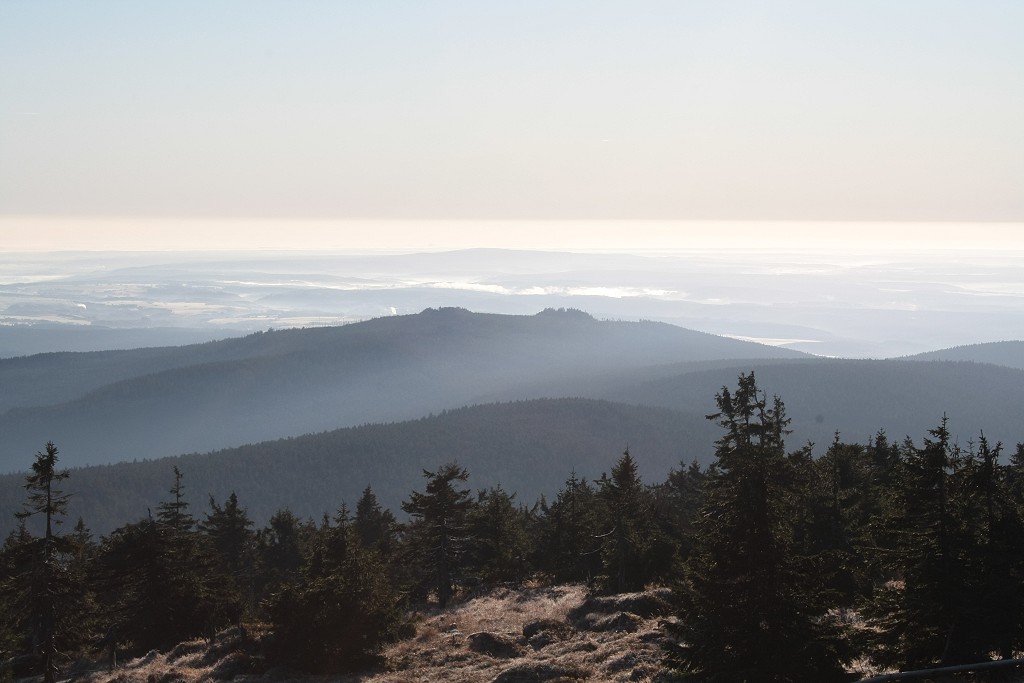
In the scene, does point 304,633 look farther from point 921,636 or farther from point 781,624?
point 921,636

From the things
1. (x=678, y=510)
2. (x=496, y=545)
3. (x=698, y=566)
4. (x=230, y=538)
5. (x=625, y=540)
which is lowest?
(x=496, y=545)

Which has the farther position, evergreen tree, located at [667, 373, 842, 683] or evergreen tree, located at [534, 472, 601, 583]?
evergreen tree, located at [534, 472, 601, 583]

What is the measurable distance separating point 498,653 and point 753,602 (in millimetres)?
15943

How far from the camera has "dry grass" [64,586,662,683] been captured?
2828cm

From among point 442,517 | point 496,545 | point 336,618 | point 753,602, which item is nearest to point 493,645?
point 336,618

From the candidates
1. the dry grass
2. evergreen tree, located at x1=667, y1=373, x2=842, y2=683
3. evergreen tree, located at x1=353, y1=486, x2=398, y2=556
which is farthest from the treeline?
the dry grass

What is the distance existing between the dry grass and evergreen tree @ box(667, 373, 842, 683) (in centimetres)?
672

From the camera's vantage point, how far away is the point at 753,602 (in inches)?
771

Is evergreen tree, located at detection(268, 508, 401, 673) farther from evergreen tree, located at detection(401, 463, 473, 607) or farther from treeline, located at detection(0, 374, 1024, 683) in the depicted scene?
evergreen tree, located at detection(401, 463, 473, 607)

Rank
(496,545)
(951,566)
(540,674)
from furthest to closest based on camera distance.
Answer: (496,545), (540,674), (951,566)

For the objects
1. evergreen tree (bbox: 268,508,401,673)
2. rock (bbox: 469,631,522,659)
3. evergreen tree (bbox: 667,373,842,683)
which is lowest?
rock (bbox: 469,631,522,659)

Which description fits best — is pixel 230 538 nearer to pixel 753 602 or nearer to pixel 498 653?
pixel 498 653

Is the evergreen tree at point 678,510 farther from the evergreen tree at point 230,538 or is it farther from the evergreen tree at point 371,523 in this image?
the evergreen tree at point 230,538

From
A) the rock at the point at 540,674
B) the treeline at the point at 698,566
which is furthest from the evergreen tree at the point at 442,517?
the rock at the point at 540,674
